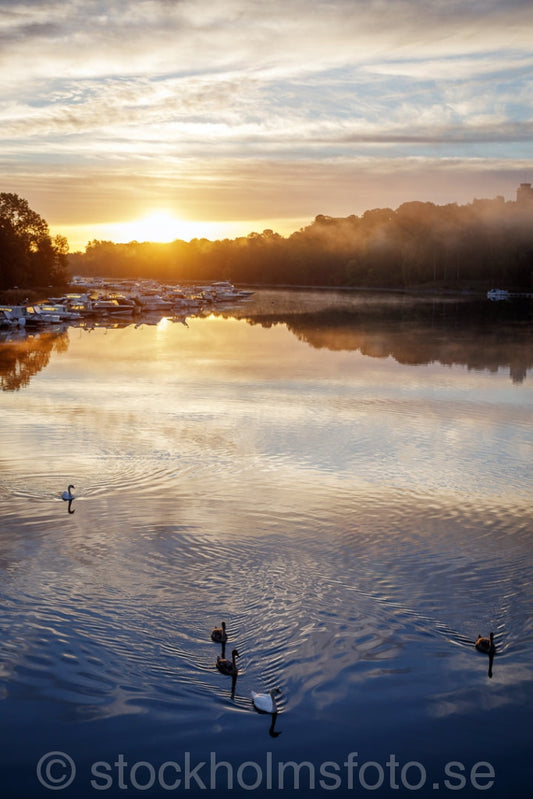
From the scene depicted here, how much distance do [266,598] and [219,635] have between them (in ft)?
6.25

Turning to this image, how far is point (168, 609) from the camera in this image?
13734 millimetres

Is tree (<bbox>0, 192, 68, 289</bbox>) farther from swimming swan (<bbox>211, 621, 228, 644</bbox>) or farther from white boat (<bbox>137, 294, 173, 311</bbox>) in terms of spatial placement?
swimming swan (<bbox>211, 621, 228, 644</bbox>)

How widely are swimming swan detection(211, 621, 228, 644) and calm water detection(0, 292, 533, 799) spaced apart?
19 centimetres

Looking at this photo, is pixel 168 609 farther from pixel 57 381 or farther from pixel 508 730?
pixel 57 381

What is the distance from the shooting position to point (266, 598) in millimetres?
14234

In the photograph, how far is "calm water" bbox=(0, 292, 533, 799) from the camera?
10.6 metres

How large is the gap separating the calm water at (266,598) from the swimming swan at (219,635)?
19 centimetres

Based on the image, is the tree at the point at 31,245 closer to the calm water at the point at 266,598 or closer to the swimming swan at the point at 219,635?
the calm water at the point at 266,598

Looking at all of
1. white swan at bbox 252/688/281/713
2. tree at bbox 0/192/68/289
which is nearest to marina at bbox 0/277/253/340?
tree at bbox 0/192/68/289

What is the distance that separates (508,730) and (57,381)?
31.2m

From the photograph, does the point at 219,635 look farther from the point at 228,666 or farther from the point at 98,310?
the point at 98,310

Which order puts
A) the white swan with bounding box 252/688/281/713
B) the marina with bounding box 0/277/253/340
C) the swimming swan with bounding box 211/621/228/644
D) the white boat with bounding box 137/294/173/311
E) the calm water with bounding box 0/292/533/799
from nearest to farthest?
1. the calm water with bounding box 0/292/533/799
2. the white swan with bounding box 252/688/281/713
3. the swimming swan with bounding box 211/621/228/644
4. the marina with bounding box 0/277/253/340
5. the white boat with bounding box 137/294/173/311

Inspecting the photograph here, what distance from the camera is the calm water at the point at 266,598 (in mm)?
10609

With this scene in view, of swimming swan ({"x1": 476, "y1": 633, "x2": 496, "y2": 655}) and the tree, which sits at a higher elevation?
the tree
